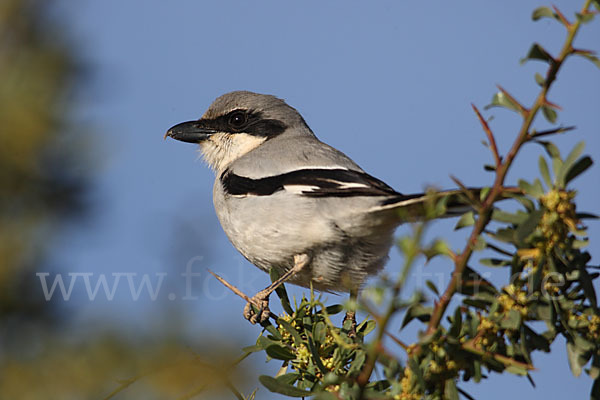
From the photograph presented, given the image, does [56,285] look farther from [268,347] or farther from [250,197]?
[268,347]

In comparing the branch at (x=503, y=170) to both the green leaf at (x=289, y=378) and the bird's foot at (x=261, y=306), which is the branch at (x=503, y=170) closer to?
the green leaf at (x=289, y=378)

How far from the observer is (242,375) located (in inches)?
128

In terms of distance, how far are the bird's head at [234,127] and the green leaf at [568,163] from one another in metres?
3.18

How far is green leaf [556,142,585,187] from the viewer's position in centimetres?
142

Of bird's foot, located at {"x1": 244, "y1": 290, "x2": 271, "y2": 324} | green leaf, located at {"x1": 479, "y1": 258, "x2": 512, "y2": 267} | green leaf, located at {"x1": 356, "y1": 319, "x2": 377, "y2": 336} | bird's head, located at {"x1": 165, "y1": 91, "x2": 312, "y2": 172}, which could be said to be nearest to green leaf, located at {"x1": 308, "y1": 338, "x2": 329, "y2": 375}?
green leaf, located at {"x1": 356, "y1": 319, "x2": 377, "y2": 336}

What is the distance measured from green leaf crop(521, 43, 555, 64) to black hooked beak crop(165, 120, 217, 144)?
339 centimetres

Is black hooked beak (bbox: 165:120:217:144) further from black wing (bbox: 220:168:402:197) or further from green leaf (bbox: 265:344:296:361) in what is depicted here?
green leaf (bbox: 265:344:296:361)

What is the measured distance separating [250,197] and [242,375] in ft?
3.15

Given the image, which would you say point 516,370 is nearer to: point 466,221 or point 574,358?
point 574,358

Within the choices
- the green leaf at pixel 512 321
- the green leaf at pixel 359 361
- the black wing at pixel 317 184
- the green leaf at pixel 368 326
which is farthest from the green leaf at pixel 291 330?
the black wing at pixel 317 184

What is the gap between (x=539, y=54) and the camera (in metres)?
1.34

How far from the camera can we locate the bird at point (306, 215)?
10.7 ft

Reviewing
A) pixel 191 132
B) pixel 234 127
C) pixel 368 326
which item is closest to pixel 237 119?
pixel 234 127

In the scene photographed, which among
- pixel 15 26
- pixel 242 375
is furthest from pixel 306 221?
pixel 15 26
